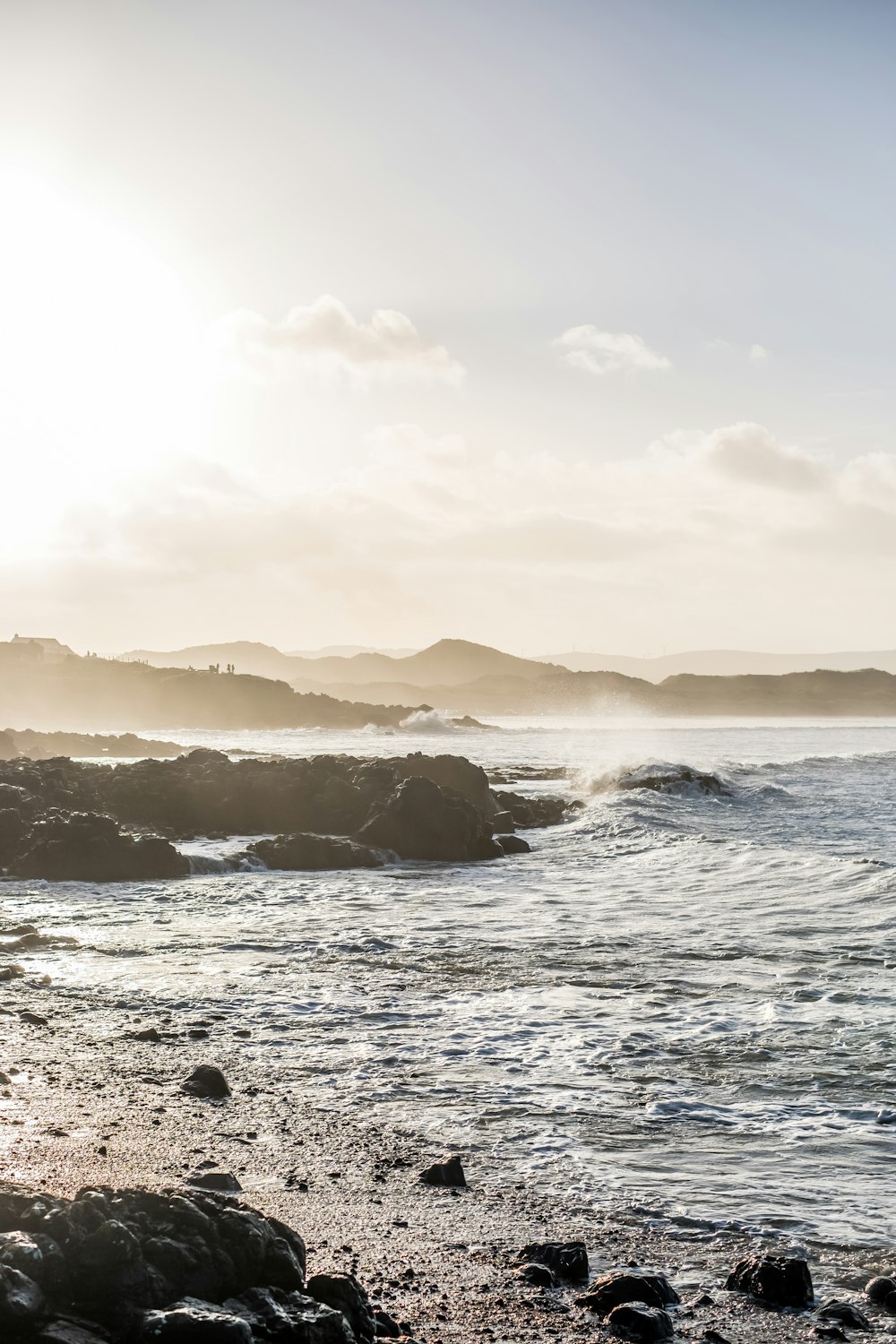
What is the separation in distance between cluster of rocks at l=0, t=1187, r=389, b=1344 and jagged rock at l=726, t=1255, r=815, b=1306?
5.96ft

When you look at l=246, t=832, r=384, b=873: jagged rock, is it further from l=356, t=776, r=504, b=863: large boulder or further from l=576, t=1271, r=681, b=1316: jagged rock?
l=576, t=1271, r=681, b=1316: jagged rock

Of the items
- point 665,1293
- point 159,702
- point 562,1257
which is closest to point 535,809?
point 562,1257

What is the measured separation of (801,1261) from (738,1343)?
64cm

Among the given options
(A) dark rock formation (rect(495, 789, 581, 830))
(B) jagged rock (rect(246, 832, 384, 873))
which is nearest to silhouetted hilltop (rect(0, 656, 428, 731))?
(A) dark rock formation (rect(495, 789, 581, 830))

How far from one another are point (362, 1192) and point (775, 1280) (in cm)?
230

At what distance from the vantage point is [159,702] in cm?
12025

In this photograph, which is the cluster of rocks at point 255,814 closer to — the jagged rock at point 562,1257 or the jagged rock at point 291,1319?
the jagged rock at point 562,1257

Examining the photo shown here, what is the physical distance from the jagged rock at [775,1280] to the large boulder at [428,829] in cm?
1719

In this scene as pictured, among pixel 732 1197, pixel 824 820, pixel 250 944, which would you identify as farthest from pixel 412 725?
pixel 732 1197

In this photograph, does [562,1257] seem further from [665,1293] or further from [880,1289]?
[880,1289]

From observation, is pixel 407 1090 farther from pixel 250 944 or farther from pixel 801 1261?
pixel 250 944

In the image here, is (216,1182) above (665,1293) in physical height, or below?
above

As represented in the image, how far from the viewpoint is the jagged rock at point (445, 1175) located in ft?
19.5

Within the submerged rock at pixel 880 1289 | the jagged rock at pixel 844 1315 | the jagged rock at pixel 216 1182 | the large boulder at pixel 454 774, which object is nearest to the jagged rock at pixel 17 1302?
the jagged rock at pixel 216 1182
